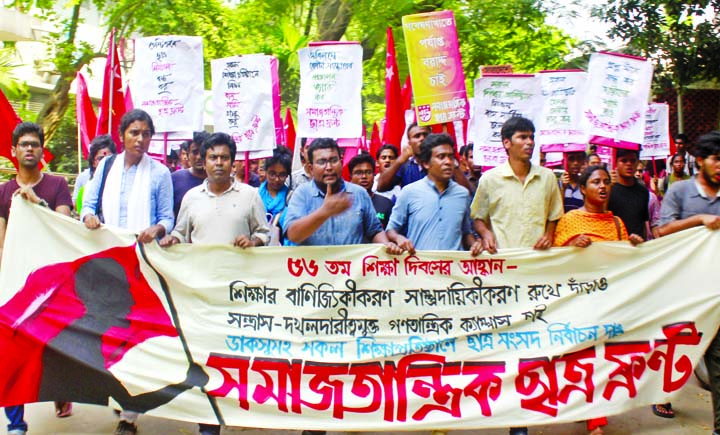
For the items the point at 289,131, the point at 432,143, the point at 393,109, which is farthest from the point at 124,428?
the point at 289,131

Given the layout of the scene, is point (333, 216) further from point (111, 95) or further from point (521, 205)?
point (111, 95)

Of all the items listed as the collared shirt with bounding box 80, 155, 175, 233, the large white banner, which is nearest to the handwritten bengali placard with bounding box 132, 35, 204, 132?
the collared shirt with bounding box 80, 155, 175, 233

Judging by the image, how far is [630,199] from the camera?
5648mm

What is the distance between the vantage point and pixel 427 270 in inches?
185

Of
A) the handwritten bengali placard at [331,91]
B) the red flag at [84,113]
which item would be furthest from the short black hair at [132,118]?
the red flag at [84,113]

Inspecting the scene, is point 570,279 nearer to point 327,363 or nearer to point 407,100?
point 327,363

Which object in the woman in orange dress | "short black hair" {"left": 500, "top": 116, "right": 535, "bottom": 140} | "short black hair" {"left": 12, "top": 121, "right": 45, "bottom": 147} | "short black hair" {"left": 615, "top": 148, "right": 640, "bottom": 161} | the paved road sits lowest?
the paved road

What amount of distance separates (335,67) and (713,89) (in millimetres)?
8701

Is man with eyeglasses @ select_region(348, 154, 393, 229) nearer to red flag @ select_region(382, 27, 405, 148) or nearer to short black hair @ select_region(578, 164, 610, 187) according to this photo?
short black hair @ select_region(578, 164, 610, 187)

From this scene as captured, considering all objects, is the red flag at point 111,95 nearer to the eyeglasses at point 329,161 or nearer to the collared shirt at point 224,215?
the collared shirt at point 224,215

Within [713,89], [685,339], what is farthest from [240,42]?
[685,339]

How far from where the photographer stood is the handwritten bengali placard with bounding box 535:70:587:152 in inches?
271

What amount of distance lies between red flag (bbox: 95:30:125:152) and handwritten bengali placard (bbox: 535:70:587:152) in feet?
12.9

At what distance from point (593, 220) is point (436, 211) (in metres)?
1.01
